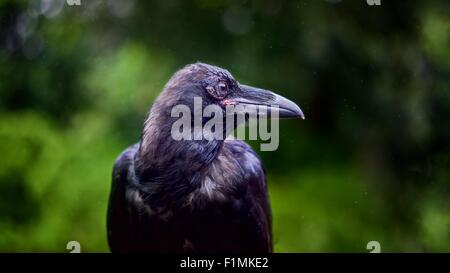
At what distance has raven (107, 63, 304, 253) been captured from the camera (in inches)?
87.6

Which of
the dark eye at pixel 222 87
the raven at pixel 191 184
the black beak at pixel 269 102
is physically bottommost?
the raven at pixel 191 184

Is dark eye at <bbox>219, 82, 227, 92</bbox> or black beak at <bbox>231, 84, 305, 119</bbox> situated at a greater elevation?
dark eye at <bbox>219, 82, 227, 92</bbox>

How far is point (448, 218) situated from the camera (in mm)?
3434

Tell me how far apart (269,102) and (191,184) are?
39 cm

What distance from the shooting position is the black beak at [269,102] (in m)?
2.26

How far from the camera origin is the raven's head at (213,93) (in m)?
2.22

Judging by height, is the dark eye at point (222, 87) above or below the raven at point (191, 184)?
above

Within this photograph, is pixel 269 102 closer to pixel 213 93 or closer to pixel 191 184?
pixel 213 93

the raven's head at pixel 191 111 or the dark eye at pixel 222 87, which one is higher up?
the dark eye at pixel 222 87

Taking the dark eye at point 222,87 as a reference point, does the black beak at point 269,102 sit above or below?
below

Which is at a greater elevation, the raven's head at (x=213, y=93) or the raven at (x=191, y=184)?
the raven's head at (x=213, y=93)

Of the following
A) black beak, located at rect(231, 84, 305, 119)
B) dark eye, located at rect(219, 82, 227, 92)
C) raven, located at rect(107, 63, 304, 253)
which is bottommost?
raven, located at rect(107, 63, 304, 253)

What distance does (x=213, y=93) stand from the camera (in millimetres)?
2268

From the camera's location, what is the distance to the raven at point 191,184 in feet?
7.30
